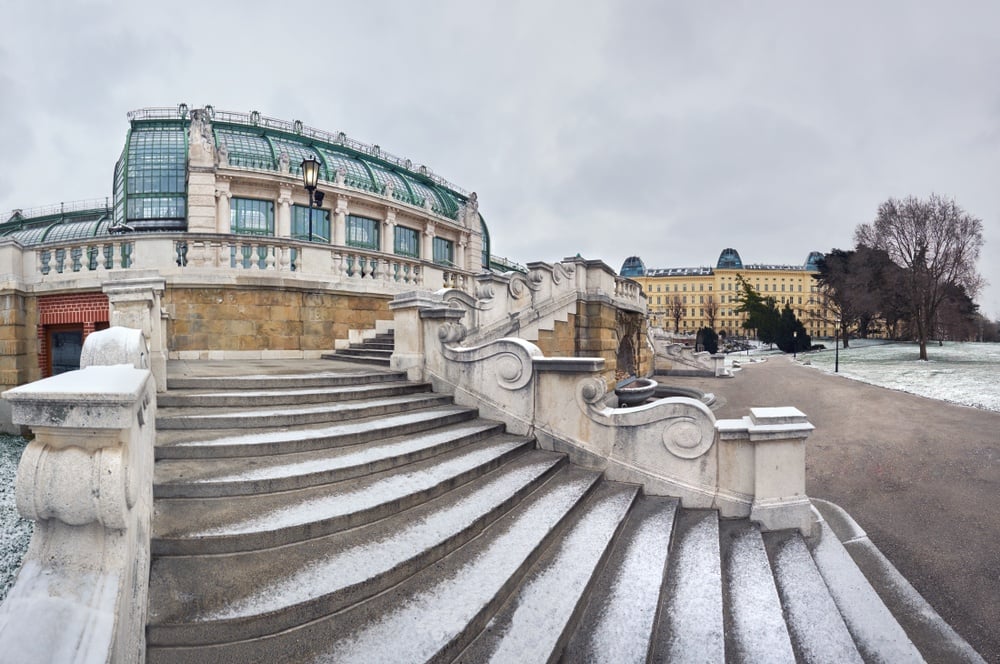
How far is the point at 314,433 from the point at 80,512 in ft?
7.07

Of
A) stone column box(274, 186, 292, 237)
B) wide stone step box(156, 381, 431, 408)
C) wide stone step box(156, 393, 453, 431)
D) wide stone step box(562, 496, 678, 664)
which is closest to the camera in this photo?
wide stone step box(562, 496, 678, 664)

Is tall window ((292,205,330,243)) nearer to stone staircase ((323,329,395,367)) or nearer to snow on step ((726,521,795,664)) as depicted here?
stone staircase ((323,329,395,367))

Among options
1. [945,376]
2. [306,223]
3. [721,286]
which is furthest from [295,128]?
[721,286]

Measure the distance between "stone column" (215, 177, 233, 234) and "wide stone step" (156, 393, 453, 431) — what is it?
22228 mm

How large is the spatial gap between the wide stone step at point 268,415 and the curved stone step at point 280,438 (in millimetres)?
73

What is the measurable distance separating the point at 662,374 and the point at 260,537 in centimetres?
1961

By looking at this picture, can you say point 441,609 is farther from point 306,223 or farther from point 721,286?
point 721,286

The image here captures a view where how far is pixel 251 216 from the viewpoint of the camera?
23.4 metres

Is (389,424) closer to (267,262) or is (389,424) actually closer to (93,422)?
(93,422)

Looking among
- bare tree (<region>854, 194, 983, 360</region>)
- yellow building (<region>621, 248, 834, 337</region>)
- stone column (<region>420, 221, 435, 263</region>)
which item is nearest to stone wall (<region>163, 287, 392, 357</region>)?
stone column (<region>420, 221, 435, 263</region>)

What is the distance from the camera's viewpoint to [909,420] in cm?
881

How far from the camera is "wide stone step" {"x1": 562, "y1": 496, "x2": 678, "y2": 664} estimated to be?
2.32 meters

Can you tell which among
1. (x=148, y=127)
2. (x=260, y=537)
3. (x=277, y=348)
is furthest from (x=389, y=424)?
(x=148, y=127)

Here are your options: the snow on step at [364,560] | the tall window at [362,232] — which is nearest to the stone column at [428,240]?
the tall window at [362,232]
